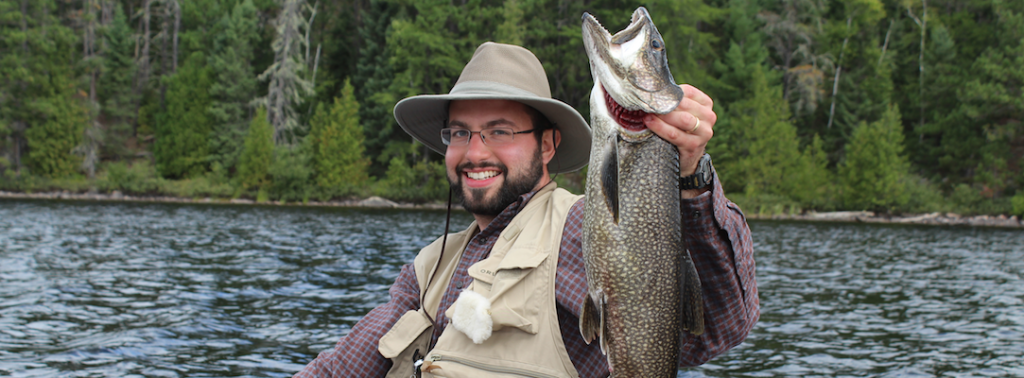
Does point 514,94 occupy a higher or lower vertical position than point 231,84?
lower

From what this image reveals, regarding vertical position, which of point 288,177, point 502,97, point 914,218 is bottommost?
point 914,218

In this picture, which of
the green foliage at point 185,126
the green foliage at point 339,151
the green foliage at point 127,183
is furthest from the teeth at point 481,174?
the green foliage at point 185,126

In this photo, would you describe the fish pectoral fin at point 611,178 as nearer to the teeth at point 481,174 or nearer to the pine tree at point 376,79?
the teeth at point 481,174

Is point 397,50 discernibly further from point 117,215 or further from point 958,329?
point 958,329

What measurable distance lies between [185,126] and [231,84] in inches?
157

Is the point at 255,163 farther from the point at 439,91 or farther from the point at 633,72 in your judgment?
the point at 633,72

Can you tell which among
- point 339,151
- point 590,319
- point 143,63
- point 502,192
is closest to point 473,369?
point 590,319

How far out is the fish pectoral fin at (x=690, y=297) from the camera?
2.13 m

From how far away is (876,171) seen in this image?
1585 inches

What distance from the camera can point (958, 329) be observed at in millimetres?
11336

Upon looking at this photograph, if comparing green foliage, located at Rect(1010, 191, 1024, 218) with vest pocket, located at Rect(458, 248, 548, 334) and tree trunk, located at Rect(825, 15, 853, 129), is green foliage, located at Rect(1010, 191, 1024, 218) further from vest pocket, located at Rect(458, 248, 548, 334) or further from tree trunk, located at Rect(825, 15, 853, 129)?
vest pocket, located at Rect(458, 248, 548, 334)

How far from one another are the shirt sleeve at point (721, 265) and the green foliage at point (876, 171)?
137 ft

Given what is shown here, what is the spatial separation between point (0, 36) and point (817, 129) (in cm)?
5141

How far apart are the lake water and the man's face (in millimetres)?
5952
